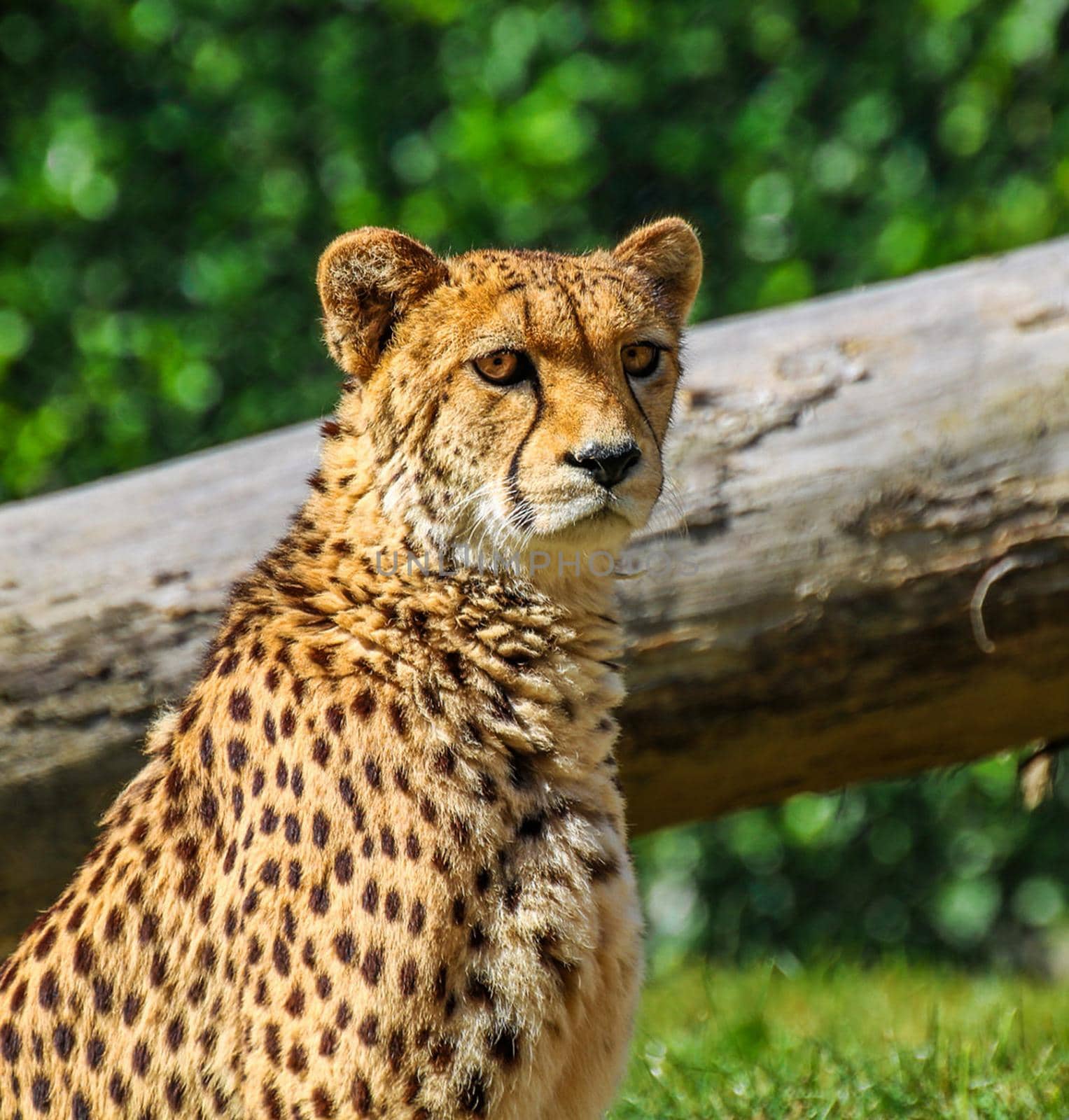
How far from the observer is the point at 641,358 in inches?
118

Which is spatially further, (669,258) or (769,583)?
(769,583)

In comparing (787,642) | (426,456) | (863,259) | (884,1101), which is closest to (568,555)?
(426,456)

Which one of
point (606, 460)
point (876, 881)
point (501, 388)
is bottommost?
point (876, 881)

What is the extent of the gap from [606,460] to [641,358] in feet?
1.13

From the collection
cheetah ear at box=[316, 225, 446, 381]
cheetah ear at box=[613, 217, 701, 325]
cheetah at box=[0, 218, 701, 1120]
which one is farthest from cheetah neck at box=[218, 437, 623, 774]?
cheetah ear at box=[613, 217, 701, 325]

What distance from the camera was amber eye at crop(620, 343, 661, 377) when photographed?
298 centimetres

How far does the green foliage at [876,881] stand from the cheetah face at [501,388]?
368 cm

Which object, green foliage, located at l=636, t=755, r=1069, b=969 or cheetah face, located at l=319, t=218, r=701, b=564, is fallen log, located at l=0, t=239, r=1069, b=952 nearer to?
cheetah face, located at l=319, t=218, r=701, b=564

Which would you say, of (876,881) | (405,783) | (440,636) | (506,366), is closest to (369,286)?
(506,366)

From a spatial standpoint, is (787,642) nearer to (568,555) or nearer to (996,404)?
(996,404)

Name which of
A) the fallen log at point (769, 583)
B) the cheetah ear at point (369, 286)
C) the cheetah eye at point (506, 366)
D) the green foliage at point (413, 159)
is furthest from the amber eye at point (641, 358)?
the green foliage at point (413, 159)

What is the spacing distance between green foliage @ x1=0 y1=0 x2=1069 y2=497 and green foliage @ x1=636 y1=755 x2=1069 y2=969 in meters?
2.16

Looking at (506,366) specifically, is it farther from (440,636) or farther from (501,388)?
(440,636)

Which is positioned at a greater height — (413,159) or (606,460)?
(413,159)
